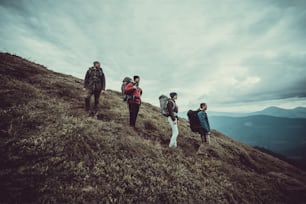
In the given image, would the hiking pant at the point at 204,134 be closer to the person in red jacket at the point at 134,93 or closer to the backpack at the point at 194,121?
the backpack at the point at 194,121

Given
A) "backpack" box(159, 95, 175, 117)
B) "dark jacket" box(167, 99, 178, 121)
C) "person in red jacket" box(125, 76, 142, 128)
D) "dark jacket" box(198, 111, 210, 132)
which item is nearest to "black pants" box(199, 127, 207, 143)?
"dark jacket" box(198, 111, 210, 132)

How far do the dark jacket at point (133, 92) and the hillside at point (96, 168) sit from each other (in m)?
1.79

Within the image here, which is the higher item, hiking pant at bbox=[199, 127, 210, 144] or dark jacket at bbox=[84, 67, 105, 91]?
dark jacket at bbox=[84, 67, 105, 91]

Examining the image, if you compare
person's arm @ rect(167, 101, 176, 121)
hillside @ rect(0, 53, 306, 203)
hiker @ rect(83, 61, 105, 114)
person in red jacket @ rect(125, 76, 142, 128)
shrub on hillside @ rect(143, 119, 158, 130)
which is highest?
hiker @ rect(83, 61, 105, 114)

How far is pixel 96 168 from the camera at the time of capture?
18.5 ft

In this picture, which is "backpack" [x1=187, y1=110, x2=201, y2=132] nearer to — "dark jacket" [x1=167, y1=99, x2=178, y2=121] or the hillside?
"dark jacket" [x1=167, y1=99, x2=178, y2=121]

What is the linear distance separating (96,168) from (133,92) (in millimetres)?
4188

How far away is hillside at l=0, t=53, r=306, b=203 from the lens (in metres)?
4.59

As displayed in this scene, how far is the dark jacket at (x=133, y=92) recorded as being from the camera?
8.61m

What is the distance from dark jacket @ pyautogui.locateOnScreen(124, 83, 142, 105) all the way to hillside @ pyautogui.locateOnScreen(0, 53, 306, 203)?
1792 millimetres

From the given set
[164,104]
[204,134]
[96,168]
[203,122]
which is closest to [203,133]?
[204,134]

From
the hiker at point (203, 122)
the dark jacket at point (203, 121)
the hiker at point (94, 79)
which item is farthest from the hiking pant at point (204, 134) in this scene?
the hiker at point (94, 79)

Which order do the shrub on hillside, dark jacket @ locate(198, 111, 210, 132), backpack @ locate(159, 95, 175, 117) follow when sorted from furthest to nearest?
the shrub on hillside
dark jacket @ locate(198, 111, 210, 132)
backpack @ locate(159, 95, 175, 117)

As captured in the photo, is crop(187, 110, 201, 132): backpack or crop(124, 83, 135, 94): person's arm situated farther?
crop(187, 110, 201, 132): backpack
